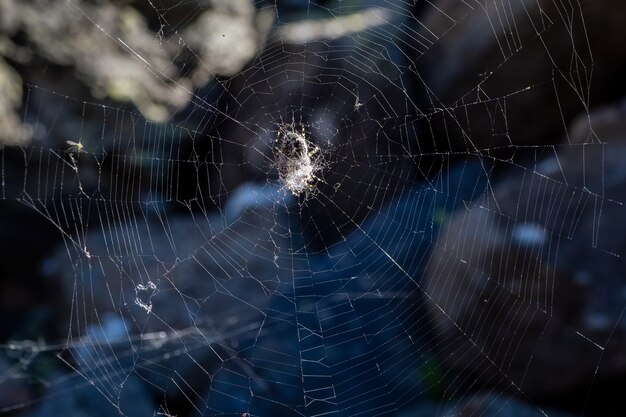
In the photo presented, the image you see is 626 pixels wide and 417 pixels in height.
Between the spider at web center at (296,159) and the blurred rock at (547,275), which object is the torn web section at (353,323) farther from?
the spider at web center at (296,159)

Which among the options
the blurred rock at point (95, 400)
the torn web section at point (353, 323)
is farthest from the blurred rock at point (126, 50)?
the blurred rock at point (95, 400)

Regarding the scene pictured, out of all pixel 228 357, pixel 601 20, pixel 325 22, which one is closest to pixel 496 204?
pixel 601 20

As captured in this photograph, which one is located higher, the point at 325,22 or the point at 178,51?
the point at 325,22

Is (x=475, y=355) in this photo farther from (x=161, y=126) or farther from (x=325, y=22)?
(x=325, y=22)

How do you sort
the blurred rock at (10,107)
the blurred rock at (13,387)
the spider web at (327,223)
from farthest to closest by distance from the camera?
the blurred rock at (10,107)
the blurred rock at (13,387)
the spider web at (327,223)

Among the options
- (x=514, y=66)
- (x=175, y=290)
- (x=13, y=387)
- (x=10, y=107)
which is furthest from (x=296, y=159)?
(x=13, y=387)

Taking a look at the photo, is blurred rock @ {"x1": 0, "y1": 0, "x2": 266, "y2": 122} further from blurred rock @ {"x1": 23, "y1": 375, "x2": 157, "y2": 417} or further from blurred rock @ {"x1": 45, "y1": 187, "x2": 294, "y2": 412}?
blurred rock @ {"x1": 23, "y1": 375, "x2": 157, "y2": 417}

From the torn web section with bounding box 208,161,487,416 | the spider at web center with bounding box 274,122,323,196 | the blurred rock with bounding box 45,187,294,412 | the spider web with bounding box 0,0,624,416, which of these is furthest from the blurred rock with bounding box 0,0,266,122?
the torn web section with bounding box 208,161,487,416
